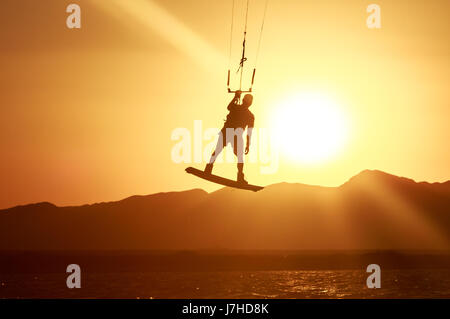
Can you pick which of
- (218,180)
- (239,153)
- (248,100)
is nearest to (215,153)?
(239,153)

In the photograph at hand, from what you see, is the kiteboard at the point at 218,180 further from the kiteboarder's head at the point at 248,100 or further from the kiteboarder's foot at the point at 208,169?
the kiteboarder's head at the point at 248,100

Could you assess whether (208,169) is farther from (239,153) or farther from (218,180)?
(239,153)

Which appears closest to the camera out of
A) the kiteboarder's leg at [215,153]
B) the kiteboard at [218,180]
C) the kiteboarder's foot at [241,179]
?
the kiteboarder's leg at [215,153]

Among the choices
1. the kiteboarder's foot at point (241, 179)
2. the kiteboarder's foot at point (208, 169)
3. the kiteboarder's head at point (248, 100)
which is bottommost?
the kiteboarder's foot at point (241, 179)

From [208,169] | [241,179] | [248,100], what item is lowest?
[241,179]

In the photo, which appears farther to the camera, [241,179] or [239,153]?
[241,179]

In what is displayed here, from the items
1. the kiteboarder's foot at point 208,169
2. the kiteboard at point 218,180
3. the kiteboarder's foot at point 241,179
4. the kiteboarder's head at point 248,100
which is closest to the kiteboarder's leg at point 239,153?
the kiteboarder's foot at point 241,179

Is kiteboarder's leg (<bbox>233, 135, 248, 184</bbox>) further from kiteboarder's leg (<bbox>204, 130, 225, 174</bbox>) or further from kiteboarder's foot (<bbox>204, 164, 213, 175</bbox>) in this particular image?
kiteboarder's foot (<bbox>204, 164, 213, 175</bbox>)

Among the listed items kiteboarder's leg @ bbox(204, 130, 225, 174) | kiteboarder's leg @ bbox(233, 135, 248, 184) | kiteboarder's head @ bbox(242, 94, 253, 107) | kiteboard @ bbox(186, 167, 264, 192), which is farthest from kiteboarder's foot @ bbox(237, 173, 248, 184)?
kiteboarder's head @ bbox(242, 94, 253, 107)

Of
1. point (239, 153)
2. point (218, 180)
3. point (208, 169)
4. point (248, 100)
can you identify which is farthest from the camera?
point (218, 180)

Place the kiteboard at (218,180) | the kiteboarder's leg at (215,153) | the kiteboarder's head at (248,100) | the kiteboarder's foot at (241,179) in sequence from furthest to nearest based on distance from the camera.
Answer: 1. the kiteboarder's foot at (241,179)
2. the kiteboard at (218,180)
3. the kiteboarder's leg at (215,153)
4. the kiteboarder's head at (248,100)
